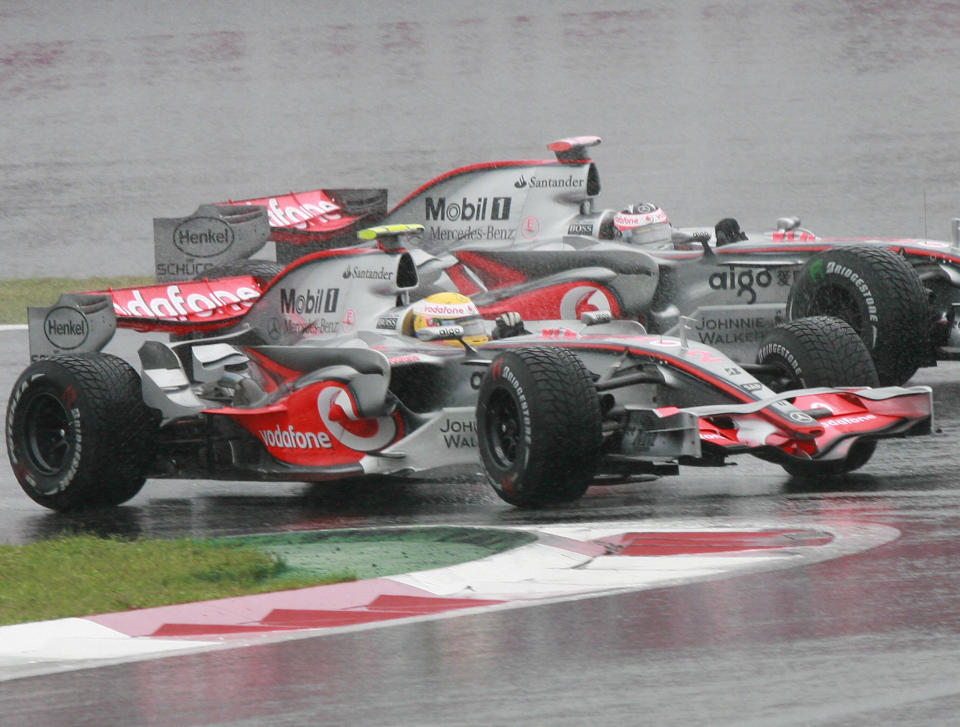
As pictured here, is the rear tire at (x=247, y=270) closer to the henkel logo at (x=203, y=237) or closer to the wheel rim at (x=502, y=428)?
the henkel logo at (x=203, y=237)

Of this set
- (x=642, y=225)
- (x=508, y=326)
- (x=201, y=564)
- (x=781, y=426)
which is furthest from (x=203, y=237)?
(x=201, y=564)

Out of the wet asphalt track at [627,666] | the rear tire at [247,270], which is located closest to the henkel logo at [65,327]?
the rear tire at [247,270]

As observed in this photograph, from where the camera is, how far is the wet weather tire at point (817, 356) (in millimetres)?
9969

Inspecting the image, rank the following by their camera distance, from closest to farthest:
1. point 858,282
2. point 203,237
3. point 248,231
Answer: point 858,282 < point 203,237 < point 248,231

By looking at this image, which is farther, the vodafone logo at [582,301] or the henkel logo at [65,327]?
the vodafone logo at [582,301]

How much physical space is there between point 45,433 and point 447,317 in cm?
249

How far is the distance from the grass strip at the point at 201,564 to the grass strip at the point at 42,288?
10.1m

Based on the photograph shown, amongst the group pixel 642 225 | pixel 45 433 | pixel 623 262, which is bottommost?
pixel 45 433

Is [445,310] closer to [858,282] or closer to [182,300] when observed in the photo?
[182,300]

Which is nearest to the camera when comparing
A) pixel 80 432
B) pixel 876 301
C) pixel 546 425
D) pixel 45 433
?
pixel 546 425

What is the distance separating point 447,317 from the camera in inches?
422

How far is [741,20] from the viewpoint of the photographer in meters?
23.8

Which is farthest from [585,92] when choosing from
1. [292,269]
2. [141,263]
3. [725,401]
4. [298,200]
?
[725,401]

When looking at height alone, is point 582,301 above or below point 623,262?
below
